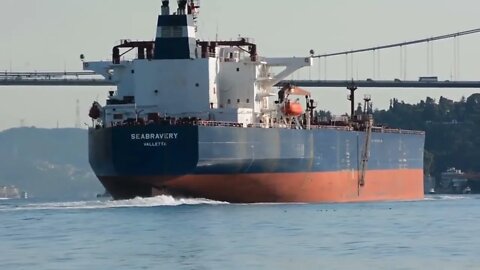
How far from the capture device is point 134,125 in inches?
2522

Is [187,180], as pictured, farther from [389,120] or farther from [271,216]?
[389,120]

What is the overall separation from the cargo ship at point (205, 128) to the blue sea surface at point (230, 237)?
1.27m

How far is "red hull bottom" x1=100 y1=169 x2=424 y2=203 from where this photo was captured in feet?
208

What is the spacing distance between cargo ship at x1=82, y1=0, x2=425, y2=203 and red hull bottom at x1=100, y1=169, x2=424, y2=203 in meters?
0.04

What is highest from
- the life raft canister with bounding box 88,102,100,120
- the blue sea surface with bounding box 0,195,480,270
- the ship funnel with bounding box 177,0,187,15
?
the ship funnel with bounding box 177,0,187,15

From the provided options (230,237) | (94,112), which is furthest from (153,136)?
(230,237)

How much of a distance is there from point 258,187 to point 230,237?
17.9m

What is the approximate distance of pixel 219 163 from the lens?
63750 millimetres

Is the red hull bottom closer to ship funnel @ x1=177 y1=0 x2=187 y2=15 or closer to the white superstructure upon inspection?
the white superstructure

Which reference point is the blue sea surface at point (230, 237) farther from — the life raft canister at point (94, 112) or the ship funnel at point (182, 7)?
the ship funnel at point (182, 7)

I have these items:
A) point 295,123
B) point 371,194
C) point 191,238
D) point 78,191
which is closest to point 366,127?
point 371,194

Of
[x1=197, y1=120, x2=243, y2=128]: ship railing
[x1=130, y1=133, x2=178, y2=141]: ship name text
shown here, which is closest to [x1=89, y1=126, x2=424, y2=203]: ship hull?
[x1=130, y1=133, x2=178, y2=141]: ship name text

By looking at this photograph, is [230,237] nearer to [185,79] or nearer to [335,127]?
[185,79]

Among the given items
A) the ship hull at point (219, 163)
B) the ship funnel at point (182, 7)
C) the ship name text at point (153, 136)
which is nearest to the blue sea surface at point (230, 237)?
the ship hull at point (219, 163)
